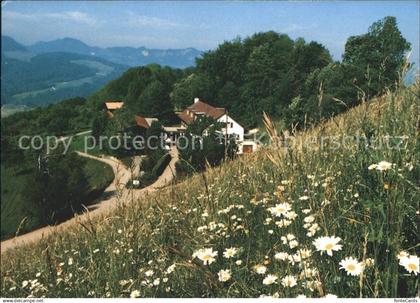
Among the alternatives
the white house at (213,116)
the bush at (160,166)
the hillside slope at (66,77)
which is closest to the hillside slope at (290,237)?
the bush at (160,166)

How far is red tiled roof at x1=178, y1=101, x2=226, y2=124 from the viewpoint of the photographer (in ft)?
20.2

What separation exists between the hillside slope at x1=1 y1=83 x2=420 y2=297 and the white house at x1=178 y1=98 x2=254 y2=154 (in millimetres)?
1080

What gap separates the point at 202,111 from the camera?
627 cm

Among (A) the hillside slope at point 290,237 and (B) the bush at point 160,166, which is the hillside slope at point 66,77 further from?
(A) the hillside slope at point 290,237

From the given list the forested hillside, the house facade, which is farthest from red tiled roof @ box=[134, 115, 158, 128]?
the house facade

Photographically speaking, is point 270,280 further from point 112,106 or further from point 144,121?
point 112,106

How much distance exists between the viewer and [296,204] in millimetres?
2992

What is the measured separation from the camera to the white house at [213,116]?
574cm

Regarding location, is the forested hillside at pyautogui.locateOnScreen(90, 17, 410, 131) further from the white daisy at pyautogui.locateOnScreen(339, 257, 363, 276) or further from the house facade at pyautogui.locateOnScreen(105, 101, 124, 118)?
the white daisy at pyautogui.locateOnScreen(339, 257, 363, 276)

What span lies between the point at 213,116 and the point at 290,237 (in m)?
3.67

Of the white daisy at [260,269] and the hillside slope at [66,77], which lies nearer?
the white daisy at [260,269]

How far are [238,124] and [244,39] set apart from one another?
167 cm

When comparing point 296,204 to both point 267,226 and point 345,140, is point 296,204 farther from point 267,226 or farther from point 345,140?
point 345,140

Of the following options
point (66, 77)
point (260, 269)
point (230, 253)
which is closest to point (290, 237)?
point (260, 269)
